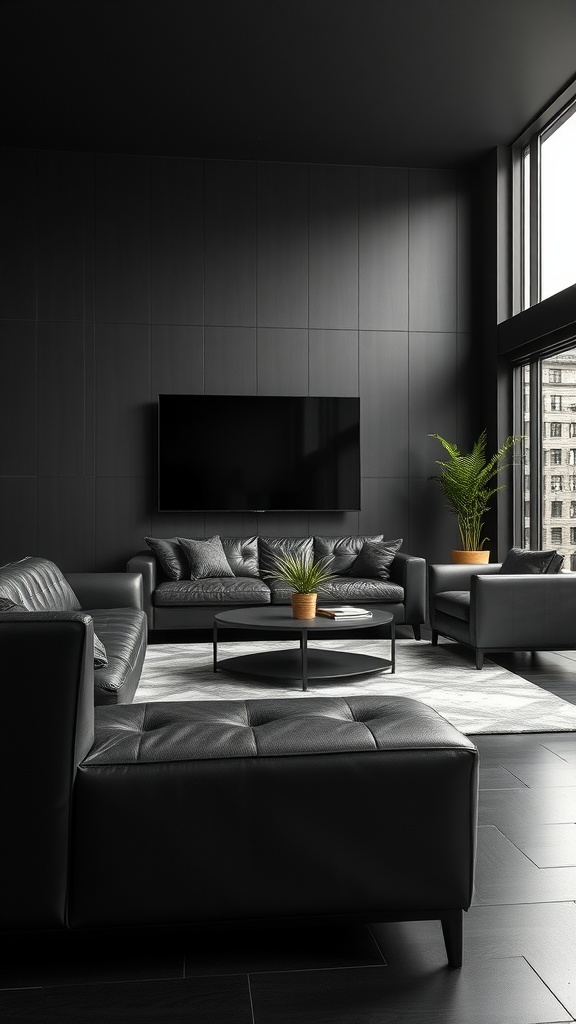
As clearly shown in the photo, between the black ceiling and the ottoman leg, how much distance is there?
534cm

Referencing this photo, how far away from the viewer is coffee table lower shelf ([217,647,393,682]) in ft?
15.7

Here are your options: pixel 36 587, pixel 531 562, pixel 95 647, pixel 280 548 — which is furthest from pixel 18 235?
pixel 95 647

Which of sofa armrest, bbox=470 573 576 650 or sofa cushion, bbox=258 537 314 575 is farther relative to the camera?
sofa cushion, bbox=258 537 314 575

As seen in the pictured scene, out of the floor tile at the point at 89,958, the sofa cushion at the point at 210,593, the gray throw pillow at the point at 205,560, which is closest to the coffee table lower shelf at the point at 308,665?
the sofa cushion at the point at 210,593

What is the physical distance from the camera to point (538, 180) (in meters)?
7.29

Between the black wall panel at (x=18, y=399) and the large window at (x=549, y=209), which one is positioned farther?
the black wall panel at (x=18, y=399)

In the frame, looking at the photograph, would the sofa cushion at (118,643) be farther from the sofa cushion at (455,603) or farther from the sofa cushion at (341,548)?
the sofa cushion at (341,548)

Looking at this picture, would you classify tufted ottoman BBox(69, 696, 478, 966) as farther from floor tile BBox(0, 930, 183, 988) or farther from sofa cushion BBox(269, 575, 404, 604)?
sofa cushion BBox(269, 575, 404, 604)

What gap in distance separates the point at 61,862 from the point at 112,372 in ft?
20.2

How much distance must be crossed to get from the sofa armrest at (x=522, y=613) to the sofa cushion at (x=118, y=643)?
6.79 ft

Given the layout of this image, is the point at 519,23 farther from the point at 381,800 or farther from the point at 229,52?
the point at 381,800

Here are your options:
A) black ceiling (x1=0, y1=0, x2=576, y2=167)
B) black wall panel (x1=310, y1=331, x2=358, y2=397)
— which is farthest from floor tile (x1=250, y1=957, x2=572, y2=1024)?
black wall panel (x1=310, y1=331, x2=358, y2=397)

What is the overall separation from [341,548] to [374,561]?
0.44 m

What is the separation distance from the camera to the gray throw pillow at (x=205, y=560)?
6832 millimetres
